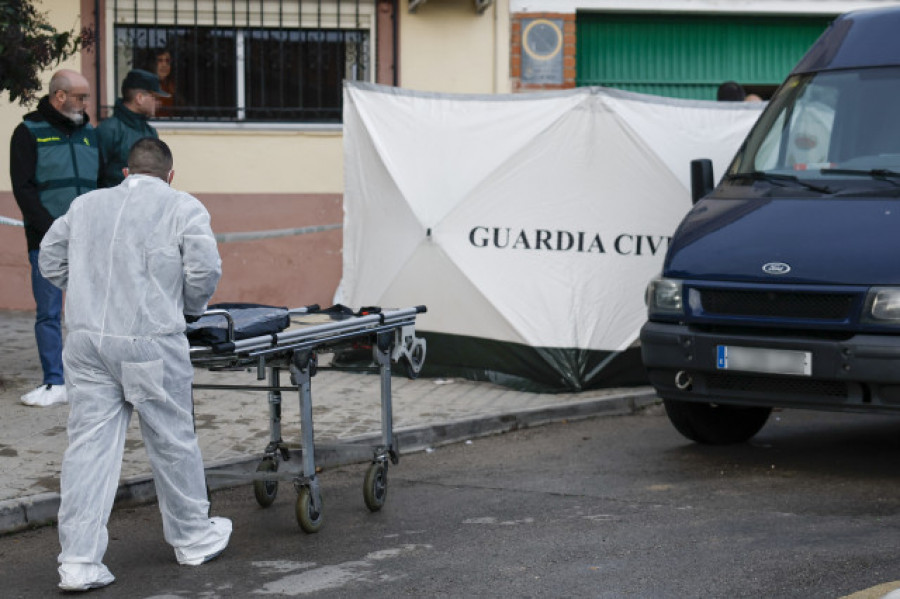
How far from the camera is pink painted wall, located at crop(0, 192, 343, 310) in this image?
45.6 feet

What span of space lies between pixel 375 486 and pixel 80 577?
→ 1.74m

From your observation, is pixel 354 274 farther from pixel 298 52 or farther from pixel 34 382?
pixel 298 52

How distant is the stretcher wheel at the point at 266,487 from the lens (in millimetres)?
6918

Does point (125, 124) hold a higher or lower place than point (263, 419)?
higher

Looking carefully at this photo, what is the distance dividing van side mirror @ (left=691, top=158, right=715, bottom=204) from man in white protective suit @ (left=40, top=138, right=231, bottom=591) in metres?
3.81

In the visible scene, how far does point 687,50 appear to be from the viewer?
49.9 feet

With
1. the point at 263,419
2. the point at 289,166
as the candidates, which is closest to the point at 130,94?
the point at 263,419

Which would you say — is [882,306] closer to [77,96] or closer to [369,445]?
[369,445]

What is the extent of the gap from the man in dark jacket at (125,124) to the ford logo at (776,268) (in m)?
4.16

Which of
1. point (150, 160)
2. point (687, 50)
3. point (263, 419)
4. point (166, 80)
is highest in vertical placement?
point (687, 50)

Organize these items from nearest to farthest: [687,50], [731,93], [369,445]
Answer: [369,445]
[731,93]
[687,50]

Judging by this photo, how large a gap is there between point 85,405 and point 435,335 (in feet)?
16.8

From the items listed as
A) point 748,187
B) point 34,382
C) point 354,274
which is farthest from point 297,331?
point 354,274

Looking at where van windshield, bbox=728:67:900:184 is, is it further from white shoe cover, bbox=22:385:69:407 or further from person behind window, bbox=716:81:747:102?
white shoe cover, bbox=22:385:69:407
